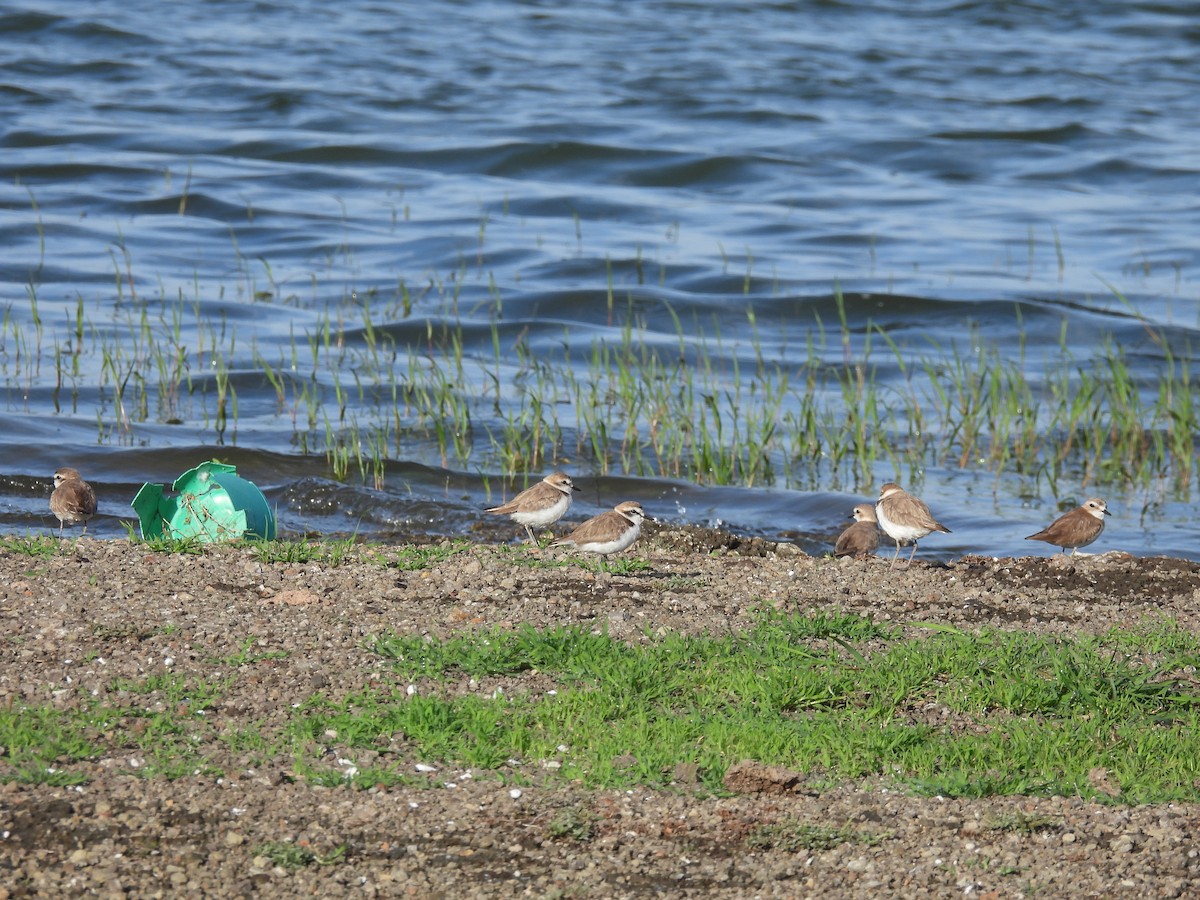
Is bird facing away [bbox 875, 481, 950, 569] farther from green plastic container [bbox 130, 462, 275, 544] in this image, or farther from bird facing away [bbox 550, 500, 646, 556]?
green plastic container [bbox 130, 462, 275, 544]

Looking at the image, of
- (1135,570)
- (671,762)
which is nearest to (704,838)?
(671,762)

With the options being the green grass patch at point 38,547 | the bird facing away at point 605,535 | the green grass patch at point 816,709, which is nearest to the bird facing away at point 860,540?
the bird facing away at point 605,535

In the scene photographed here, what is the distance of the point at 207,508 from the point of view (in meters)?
9.09

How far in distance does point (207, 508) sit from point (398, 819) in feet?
14.3

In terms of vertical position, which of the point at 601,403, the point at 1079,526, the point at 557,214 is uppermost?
the point at 557,214

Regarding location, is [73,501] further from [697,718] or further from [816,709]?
[816,709]

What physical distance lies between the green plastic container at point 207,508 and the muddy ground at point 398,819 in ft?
5.94

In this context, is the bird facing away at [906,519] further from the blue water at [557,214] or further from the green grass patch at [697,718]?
the green grass patch at [697,718]

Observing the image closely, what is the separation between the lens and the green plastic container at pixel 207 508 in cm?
890

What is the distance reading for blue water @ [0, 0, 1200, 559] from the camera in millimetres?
13125

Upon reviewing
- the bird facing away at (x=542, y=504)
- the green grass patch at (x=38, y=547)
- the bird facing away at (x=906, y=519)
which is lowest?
the bird facing away at (x=906, y=519)

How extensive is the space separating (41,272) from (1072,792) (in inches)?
615

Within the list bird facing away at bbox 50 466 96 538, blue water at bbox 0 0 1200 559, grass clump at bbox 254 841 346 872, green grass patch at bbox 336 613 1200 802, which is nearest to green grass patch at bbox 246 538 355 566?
green grass patch at bbox 336 613 1200 802

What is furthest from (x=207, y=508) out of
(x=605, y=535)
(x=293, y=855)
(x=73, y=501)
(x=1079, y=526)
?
(x=1079, y=526)
